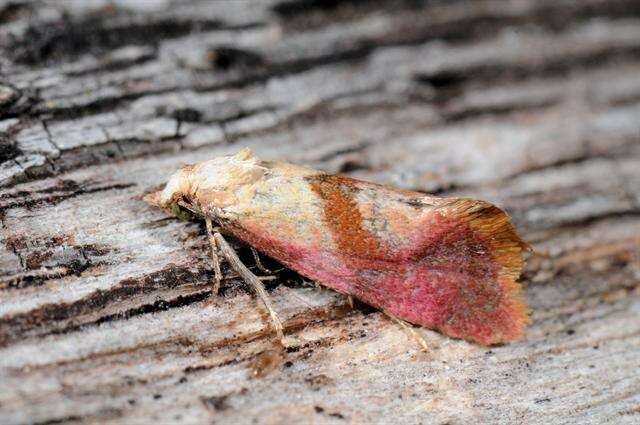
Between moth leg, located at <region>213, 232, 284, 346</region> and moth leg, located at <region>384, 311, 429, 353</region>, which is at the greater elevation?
moth leg, located at <region>213, 232, 284, 346</region>

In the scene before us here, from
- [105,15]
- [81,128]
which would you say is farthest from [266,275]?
[105,15]

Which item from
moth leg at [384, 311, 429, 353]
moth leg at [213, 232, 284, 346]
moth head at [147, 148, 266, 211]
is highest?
moth head at [147, 148, 266, 211]

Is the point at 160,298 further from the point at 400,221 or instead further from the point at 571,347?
the point at 571,347

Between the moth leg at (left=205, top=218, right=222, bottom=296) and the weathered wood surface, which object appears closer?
the weathered wood surface

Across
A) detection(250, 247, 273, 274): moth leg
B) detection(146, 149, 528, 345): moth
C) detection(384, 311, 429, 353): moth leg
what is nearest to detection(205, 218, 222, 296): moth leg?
detection(146, 149, 528, 345): moth

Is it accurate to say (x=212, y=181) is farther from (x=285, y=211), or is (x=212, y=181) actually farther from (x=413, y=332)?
(x=413, y=332)

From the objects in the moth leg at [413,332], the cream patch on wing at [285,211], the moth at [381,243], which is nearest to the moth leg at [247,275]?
the moth at [381,243]

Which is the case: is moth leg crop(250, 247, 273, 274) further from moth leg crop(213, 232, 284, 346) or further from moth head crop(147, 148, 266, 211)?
moth head crop(147, 148, 266, 211)
